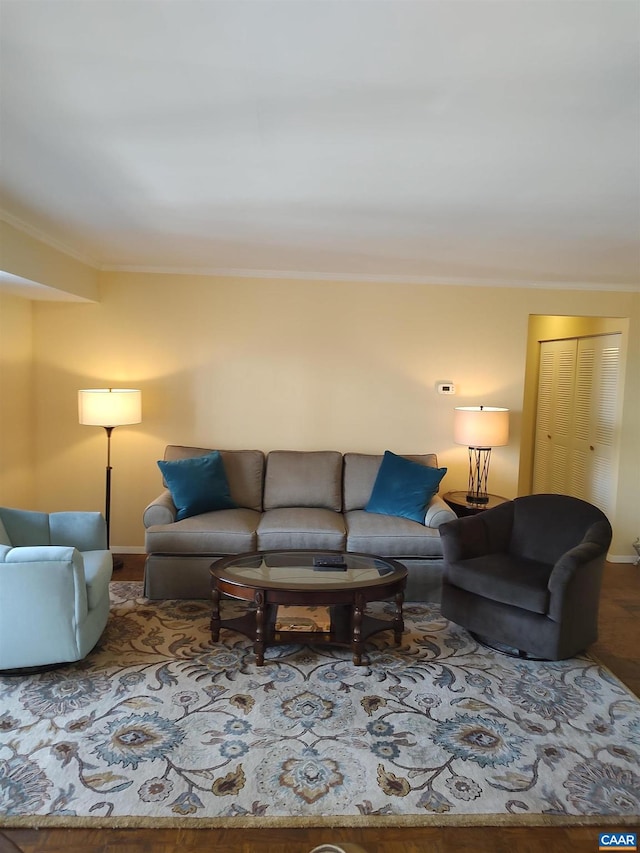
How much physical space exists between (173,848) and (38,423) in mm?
3728

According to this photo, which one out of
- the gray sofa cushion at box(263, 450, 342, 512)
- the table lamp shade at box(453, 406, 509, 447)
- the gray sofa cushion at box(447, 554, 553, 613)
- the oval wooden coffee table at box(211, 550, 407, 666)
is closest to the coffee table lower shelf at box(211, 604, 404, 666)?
the oval wooden coffee table at box(211, 550, 407, 666)

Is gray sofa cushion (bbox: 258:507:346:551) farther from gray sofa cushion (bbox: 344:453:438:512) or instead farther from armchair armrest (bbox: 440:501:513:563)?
armchair armrest (bbox: 440:501:513:563)

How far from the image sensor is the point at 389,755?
2.29 m

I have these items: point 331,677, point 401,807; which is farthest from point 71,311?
point 401,807

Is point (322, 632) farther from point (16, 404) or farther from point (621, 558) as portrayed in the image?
point (621, 558)

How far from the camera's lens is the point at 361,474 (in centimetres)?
459

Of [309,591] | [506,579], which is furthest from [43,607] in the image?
[506,579]

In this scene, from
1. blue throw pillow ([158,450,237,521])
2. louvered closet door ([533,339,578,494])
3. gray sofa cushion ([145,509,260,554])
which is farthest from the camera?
louvered closet door ([533,339,578,494])

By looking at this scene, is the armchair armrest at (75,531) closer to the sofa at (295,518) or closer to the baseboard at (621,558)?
the sofa at (295,518)

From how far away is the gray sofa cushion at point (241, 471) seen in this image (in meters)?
4.48

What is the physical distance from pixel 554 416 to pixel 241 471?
3.47 m

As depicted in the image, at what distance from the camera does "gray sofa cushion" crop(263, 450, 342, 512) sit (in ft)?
14.7

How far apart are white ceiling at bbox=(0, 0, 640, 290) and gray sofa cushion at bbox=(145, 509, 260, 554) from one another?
77.0 inches

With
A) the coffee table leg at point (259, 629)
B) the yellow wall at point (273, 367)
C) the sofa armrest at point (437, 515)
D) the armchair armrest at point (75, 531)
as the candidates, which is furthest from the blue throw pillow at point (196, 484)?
the sofa armrest at point (437, 515)
